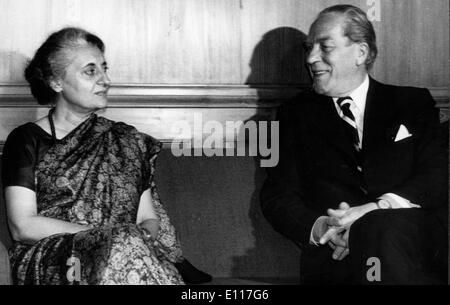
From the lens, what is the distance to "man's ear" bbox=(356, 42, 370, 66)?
308cm

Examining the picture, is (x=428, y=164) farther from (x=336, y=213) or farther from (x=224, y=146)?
(x=224, y=146)

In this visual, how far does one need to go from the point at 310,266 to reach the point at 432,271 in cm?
44

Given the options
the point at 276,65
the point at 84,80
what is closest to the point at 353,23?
the point at 276,65

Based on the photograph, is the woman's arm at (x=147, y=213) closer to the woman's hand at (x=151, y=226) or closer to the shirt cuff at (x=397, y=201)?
the woman's hand at (x=151, y=226)

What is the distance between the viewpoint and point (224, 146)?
3385 mm

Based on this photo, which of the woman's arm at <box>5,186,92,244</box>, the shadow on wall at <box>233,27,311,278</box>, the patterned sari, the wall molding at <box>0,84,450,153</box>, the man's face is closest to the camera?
the patterned sari

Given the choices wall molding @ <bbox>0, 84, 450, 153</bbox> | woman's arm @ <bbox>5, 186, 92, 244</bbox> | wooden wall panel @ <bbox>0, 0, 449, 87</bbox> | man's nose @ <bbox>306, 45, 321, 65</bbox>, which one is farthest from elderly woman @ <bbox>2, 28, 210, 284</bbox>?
man's nose @ <bbox>306, 45, 321, 65</bbox>

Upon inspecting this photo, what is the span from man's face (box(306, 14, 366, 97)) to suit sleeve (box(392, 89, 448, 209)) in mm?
262

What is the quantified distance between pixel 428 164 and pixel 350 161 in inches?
10.2

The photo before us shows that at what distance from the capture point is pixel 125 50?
11.2 feet

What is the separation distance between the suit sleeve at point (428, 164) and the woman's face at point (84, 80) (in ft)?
3.47

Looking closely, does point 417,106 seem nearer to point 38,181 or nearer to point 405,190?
point 405,190

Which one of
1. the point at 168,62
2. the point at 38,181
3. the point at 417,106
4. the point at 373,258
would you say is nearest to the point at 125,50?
the point at 168,62

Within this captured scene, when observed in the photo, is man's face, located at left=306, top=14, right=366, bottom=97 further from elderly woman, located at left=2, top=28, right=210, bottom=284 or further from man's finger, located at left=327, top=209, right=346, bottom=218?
elderly woman, located at left=2, top=28, right=210, bottom=284
